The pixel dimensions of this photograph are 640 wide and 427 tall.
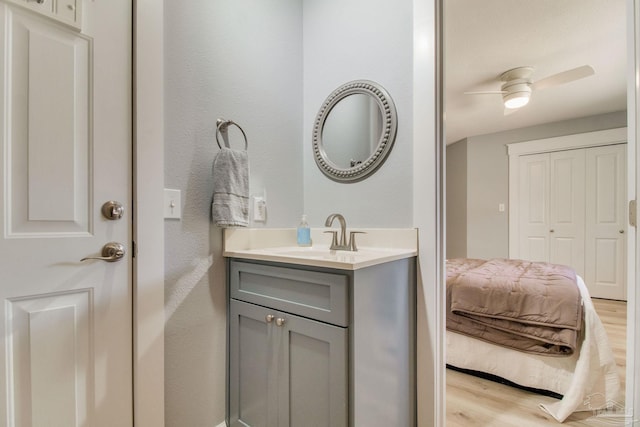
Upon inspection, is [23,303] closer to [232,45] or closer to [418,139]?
[232,45]

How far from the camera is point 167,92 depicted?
3.84 ft

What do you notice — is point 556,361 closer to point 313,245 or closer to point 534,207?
point 313,245

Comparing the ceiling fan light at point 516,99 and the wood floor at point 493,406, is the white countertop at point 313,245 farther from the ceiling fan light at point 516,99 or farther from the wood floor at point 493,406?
the ceiling fan light at point 516,99

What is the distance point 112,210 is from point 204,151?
1.44 ft

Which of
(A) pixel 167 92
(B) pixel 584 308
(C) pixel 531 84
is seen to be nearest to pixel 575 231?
(C) pixel 531 84

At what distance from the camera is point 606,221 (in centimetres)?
380

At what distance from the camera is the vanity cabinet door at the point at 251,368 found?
45.1 inches

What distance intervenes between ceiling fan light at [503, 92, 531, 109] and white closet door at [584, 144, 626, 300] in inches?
82.0

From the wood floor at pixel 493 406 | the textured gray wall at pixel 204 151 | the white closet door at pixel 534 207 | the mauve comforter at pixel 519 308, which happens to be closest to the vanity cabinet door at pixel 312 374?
the textured gray wall at pixel 204 151

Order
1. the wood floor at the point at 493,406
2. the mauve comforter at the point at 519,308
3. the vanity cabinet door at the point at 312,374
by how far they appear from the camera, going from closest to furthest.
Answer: the vanity cabinet door at the point at 312,374 < the wood floor at the point at 493,406 < the mauve comforter at the point at 519,308

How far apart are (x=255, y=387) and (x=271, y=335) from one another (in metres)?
0.26

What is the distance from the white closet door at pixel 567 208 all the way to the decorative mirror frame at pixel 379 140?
13.3 feet

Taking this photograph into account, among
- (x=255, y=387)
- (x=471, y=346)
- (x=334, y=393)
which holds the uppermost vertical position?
(x=334, y=393)

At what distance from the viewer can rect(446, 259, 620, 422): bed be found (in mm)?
1576
